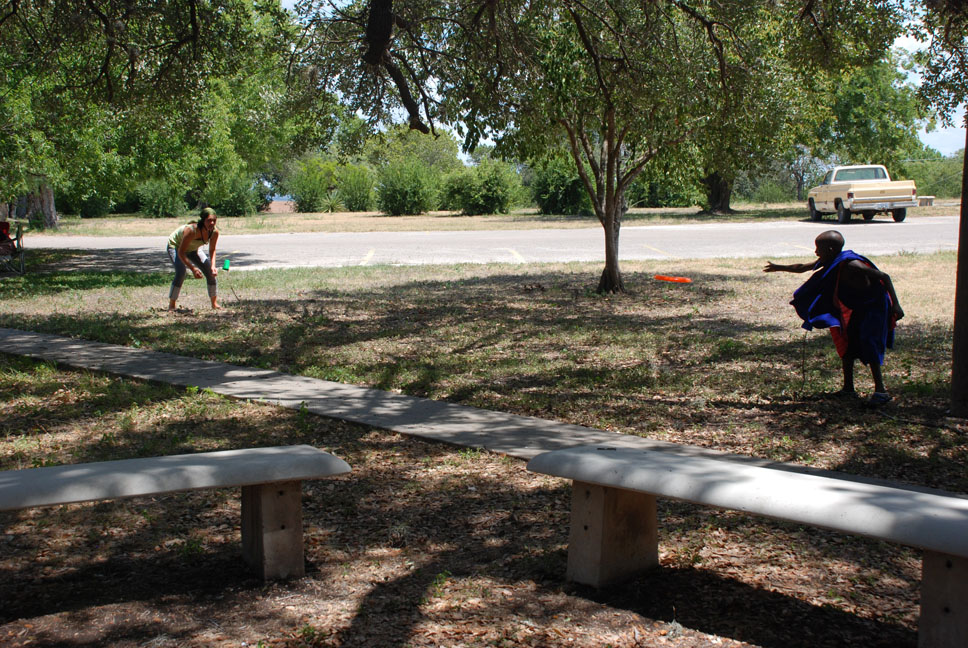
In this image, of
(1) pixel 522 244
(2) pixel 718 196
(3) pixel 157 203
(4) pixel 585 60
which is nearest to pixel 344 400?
(4) pixel 585 60

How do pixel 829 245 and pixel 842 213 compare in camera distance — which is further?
pixel 842 213

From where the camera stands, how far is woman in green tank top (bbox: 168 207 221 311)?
11273 millimetres

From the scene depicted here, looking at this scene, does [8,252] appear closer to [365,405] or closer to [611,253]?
[611,253]

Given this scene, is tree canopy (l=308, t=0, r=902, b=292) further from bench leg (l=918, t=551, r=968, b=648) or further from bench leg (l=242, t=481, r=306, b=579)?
bench leg (l=918, t=551, r=968, b=648)

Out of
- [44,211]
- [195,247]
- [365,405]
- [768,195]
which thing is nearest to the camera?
[365,405]

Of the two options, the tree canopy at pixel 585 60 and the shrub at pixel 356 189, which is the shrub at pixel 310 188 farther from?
the tree canopy at pixel 585 60

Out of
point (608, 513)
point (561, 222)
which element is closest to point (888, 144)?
point (561, 222)

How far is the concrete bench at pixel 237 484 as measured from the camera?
3393mm

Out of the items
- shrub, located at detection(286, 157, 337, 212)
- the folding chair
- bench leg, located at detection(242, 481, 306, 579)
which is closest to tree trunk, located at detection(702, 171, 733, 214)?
shrub, located at detection(286, 157, 337, 212)

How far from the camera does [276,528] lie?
386 cm

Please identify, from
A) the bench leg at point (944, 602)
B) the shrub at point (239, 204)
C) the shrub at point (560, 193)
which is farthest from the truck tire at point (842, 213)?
the shrub at point (239, 204)

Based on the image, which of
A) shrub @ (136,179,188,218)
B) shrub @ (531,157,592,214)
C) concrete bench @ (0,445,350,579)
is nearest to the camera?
concrete bench @ (0,445,350,579)

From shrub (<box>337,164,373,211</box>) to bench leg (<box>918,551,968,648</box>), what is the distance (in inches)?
1799

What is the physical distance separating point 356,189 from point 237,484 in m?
45.1
